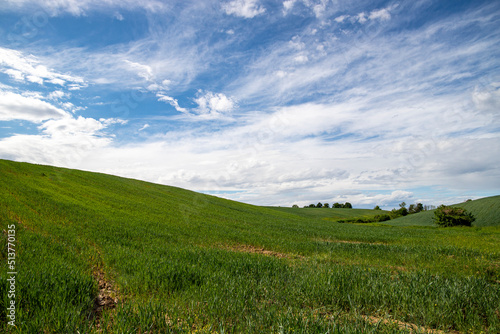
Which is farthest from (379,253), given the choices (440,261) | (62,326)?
(62,326)

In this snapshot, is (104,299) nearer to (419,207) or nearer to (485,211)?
(485,211)

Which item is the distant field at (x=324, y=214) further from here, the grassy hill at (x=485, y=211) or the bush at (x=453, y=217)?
the bush at (x=453, y=217)

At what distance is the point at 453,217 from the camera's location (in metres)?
53.5

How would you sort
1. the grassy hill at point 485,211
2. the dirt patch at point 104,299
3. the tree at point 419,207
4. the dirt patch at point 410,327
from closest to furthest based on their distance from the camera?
the dirt patch at point 410,327, the dirt patch at point 104,299, the grassy hill at point 485,211, the tree at point 419,207

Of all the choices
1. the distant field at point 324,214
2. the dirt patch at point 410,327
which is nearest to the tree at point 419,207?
the distant field at point 324,214

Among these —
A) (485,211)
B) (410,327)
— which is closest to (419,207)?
(485,211)

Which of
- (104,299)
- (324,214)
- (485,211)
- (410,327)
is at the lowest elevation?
(324,214)

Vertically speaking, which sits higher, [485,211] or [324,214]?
[485,211]

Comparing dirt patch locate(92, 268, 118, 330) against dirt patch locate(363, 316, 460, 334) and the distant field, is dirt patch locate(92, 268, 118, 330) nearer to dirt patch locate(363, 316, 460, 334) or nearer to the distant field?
dirt patch locate(363, 316, 460, 334)

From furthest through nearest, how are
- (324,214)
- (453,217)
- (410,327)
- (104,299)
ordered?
(324,214) → (453,217) → (104,299) → (410,327)

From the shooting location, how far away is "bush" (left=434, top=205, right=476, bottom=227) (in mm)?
52844

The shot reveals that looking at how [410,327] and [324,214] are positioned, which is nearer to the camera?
[410,327]

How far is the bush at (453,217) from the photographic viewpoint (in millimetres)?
52844

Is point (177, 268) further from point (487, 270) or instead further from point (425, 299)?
point (487, 270)
